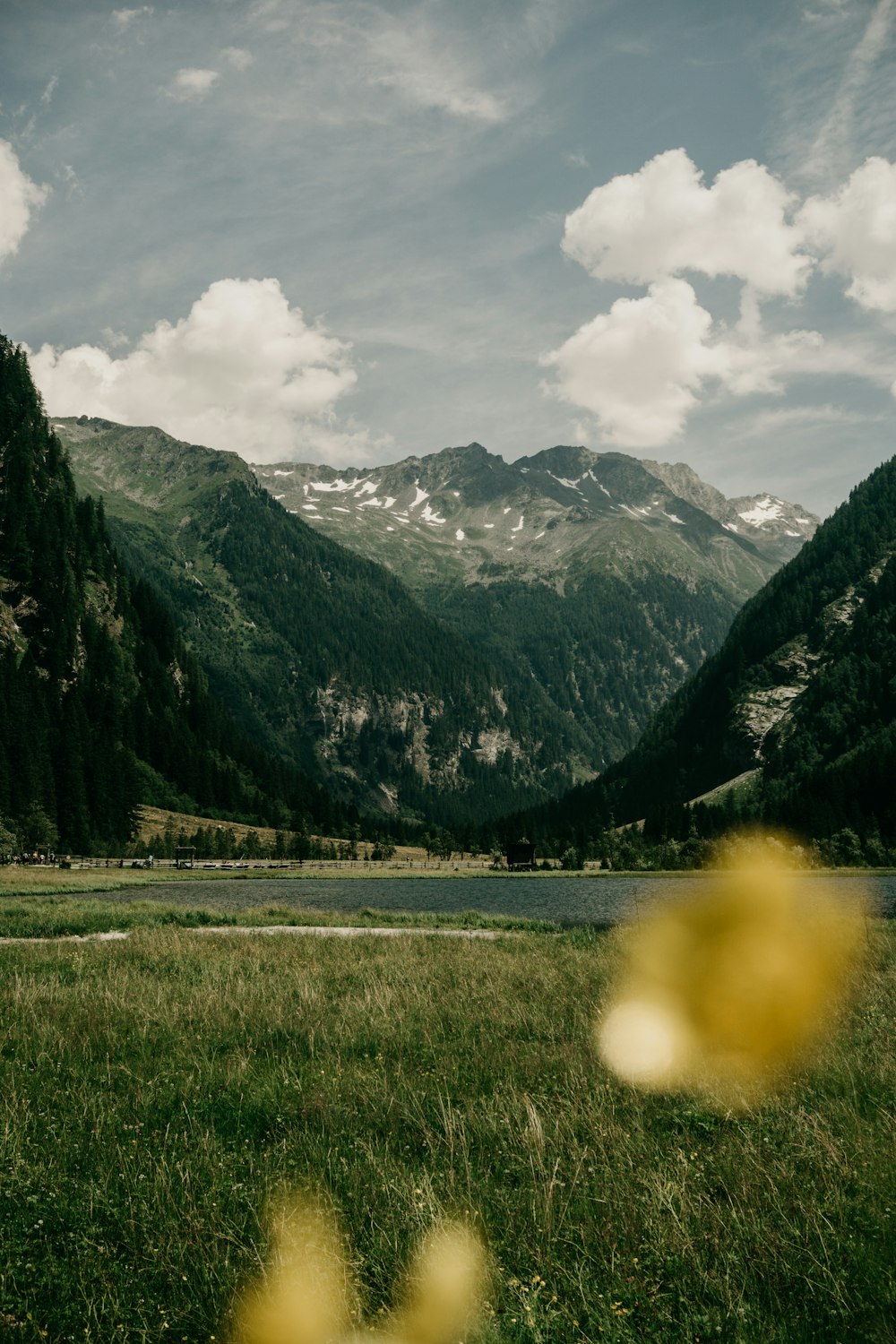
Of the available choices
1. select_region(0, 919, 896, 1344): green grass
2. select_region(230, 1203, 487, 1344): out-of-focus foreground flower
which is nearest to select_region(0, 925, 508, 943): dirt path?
select_region(0, 919, 896, 1344): green grass

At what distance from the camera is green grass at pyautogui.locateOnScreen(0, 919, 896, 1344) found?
21.5 feet

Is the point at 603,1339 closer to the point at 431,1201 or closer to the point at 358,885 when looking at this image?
the point at 431,1201

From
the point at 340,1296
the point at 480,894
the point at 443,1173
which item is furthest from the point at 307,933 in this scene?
the point at 480,894

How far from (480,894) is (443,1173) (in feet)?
333

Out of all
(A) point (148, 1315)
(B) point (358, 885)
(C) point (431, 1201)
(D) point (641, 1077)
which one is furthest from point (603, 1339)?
(B) point (358, 885)

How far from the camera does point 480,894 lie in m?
107

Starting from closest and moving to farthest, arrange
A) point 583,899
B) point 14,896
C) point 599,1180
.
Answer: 1. point 599,1180
2. point 14,896
3. point 583,899

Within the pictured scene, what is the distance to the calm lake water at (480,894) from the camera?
7212cm

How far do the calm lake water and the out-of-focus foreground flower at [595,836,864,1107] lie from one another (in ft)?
80.8

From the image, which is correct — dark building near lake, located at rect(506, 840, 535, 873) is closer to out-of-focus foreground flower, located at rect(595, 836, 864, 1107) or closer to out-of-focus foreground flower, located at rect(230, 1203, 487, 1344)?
out-of-focus foreground flower, located at rect(595, 836, 864, 1107)

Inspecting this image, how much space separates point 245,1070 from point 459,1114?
4.13m

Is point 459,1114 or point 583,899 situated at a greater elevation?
point 459,1114

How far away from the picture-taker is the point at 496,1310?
6453 millimetres

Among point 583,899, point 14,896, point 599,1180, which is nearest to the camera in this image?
point 599,1180
